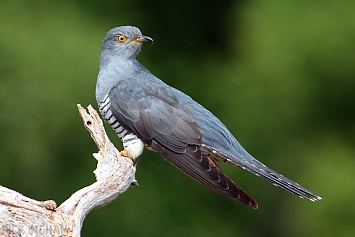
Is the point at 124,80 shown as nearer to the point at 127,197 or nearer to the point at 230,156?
the point at 230,156

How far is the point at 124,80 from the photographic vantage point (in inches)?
158

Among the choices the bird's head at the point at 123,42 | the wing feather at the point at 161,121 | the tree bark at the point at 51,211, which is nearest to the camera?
the tree bark at the point at 51,211

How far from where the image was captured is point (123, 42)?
417cm

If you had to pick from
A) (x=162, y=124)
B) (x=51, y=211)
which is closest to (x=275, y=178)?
(x=162, y=124)

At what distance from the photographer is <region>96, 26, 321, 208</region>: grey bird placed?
12.4ft

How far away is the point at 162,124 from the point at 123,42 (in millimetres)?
595

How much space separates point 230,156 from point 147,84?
0.62 m

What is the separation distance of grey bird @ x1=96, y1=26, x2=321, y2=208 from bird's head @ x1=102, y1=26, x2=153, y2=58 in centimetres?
7

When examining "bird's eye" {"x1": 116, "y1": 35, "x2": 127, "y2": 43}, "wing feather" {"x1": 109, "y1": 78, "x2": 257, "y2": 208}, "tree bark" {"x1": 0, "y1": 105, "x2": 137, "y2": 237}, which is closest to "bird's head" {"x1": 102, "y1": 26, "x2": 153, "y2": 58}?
"bird's eye" {"x1": 116, "y1": 35, "x2": 127, "y2": 43}

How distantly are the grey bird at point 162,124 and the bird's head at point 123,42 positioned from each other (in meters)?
0.07

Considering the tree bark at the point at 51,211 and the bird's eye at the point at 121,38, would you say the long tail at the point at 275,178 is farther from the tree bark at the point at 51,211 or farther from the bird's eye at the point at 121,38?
the bird's eye at the point at 121,38

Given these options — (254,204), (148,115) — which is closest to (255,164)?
(254,204)

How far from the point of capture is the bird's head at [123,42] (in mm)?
4156

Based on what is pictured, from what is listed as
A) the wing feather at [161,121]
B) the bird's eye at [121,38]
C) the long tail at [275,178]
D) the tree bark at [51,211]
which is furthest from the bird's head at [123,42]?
the tree bark at [51,211]
